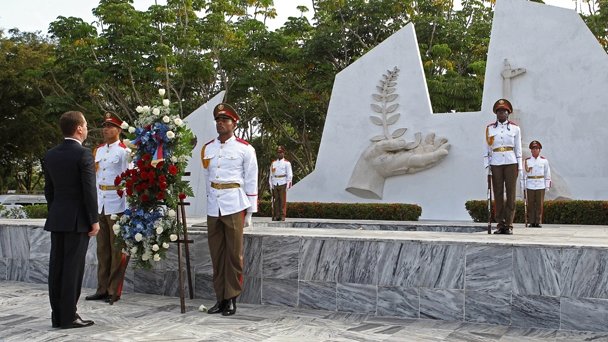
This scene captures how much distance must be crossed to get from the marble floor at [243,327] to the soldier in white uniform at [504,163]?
7.76ft

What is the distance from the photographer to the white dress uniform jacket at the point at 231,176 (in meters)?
5.51

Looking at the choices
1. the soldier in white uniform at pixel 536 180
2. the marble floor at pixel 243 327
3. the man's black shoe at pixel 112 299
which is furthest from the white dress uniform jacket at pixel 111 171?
the soldier in white uniform at pixel 536 180

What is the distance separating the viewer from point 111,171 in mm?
6262

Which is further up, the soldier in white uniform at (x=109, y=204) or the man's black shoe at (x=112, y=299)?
the soldier in white uniform at (x=109, y=204)

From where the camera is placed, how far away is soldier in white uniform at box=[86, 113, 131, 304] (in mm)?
6168

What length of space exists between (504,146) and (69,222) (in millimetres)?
4541

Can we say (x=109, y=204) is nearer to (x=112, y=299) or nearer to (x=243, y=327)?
(x=112, y=299)

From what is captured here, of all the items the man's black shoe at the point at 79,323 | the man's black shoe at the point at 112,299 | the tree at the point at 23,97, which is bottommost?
the man's black shoe at the point at 79,323

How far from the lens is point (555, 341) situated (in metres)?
4.45

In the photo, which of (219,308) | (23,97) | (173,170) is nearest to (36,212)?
(23,97)

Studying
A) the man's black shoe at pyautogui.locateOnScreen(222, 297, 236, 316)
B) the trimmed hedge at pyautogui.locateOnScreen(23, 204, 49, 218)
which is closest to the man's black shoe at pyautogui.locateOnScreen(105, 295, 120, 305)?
the man's black shoe at pyautogui.locateOnScreen(222, 297, 236, 316)

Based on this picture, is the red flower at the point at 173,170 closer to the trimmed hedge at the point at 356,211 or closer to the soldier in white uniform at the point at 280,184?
the soldier in white uniform at the point at 280,184

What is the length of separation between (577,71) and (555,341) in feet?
31.8

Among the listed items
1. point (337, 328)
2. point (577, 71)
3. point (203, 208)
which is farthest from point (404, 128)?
point (337, 328)
